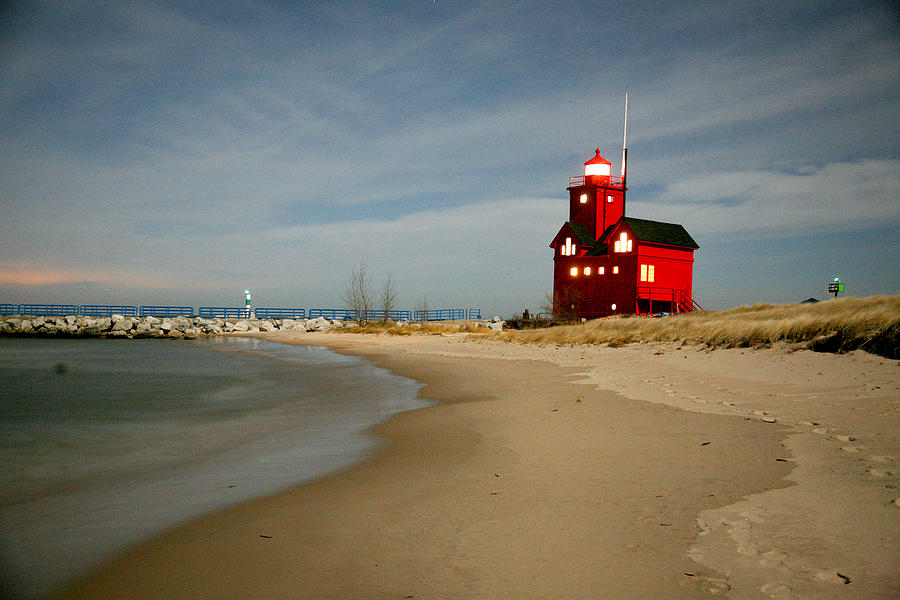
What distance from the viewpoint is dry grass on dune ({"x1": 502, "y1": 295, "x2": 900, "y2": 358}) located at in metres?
9.80

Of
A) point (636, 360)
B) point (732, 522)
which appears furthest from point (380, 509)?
point (636, 360)

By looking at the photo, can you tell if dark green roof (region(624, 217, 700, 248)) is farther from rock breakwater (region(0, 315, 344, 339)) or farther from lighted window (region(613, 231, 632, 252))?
rock breakwater (region(0, 315, 344, 339))

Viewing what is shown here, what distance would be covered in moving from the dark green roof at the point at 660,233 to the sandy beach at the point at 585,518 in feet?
98.3

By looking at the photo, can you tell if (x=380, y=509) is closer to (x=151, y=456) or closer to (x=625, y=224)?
(x=151, y=456)

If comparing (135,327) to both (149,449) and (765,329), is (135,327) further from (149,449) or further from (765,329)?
(765,329)

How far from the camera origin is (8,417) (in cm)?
990

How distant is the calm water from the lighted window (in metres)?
24.8

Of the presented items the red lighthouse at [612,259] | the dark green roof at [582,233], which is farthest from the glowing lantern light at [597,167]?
the dark green roof at [582,233]

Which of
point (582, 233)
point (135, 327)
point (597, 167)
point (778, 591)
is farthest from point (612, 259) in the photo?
point (135, 327)

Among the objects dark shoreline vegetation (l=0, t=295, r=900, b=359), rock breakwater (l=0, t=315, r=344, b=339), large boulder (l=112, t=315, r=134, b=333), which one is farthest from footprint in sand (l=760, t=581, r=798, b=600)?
large boulder (l=112, t=315, r=134, b=333)

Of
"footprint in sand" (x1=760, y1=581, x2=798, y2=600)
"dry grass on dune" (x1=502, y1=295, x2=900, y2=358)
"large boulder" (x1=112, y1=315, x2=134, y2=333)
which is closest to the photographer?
"footprint in sand" (x1=760, y1=581, x2=798, y2=600)

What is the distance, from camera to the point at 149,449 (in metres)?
6.88

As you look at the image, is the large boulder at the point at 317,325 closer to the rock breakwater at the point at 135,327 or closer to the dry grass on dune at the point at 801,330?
the rock breakwater at the point at 135,327

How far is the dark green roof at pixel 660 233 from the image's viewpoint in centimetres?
3562
